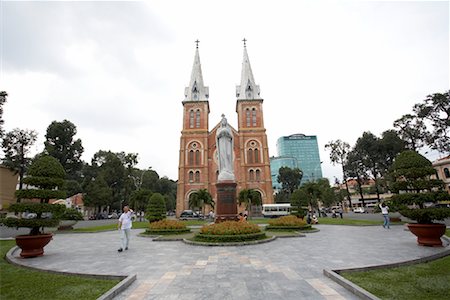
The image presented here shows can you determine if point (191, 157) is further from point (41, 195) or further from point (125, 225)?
point (41, 195)

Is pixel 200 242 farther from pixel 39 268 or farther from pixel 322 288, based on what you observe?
pixel 322 288

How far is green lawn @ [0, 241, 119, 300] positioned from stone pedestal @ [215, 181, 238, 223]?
359 inches

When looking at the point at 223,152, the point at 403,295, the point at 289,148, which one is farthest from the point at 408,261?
the point at 289,148

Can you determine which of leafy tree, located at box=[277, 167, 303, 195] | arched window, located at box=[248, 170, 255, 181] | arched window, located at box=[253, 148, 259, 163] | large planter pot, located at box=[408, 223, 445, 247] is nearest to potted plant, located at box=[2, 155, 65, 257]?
large planter pot, located at box=[408, 223, 445, 247]

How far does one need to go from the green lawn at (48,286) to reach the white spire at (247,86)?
43887 millimetres

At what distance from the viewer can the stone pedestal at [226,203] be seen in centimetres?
1406

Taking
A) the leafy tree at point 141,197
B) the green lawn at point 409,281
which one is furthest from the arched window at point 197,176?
the green lawn at point 409,281

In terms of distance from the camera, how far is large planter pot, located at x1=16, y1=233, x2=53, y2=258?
310 inches

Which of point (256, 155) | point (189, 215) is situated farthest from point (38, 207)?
point (256, 155)

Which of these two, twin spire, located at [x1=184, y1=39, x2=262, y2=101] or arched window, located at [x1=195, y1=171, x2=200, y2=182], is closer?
arched window, located at [x1=195, y1=171, x2=200, y2=182]

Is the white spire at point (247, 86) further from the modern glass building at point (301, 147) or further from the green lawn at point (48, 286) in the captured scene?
the modern glass building at point (301, 147)

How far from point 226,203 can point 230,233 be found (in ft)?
13.4

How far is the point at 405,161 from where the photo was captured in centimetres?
916

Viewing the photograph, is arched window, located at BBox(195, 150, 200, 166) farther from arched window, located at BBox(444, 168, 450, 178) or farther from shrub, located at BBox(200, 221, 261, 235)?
→ arched window, located at BBox(444, 168, 450, 178)
